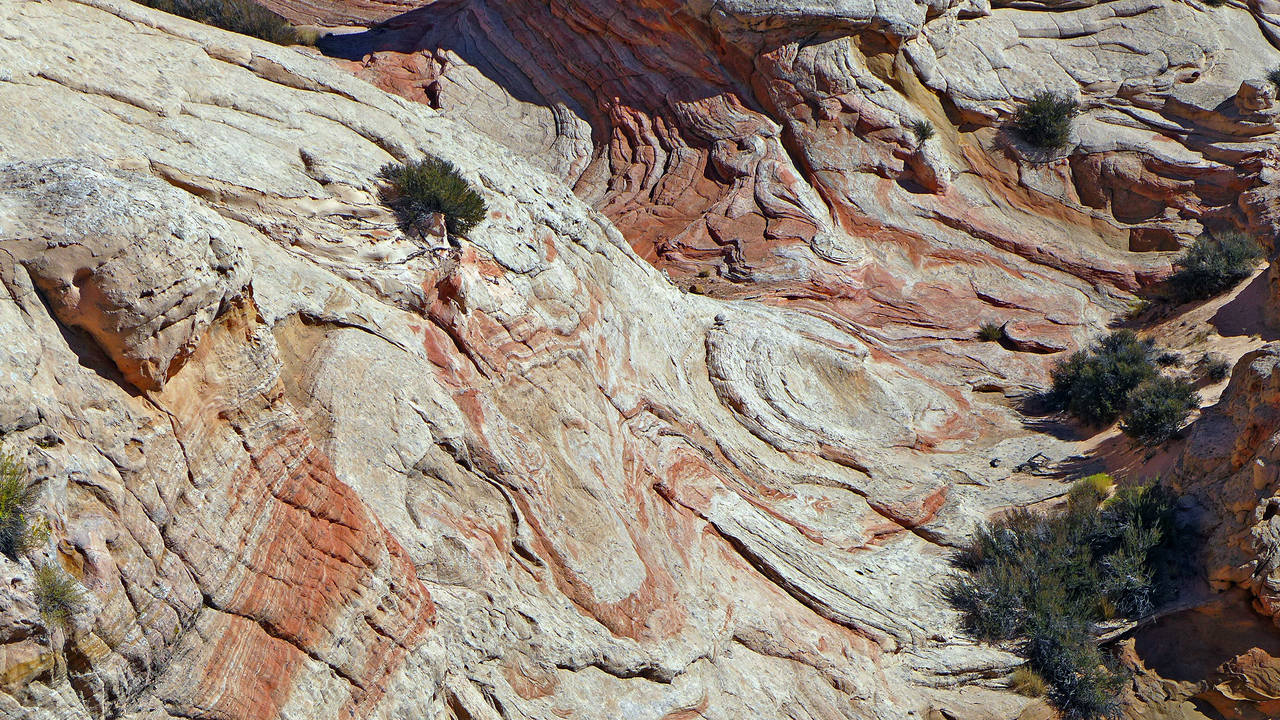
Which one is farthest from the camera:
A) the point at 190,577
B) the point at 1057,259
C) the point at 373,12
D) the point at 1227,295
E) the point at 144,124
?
the point at 373,12

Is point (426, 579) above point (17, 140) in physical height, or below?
below

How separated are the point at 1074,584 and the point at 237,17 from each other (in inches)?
758

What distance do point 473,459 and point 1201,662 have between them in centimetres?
808

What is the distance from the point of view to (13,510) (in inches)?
195

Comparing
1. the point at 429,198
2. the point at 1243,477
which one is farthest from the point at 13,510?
the point at 1243,477

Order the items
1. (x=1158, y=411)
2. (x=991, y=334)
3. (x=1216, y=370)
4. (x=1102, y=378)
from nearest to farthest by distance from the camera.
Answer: (x=1158, y=411) → (x=1216, y=370) → (x=1102, y=378) → (x=991, y=334)

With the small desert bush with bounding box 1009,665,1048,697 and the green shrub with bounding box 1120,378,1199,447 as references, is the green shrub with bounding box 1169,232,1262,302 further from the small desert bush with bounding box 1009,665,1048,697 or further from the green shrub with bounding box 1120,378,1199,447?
the small desert bush with bounding box 1009,665,1048,697

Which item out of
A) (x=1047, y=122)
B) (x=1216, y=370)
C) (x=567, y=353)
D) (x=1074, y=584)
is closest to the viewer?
(x=567, y=353)

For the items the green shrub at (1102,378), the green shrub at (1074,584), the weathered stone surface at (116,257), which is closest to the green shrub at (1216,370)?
the green shrub at (1102,378)

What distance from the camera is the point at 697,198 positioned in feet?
64.5

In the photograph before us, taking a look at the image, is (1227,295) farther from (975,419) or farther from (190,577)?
(190,577)

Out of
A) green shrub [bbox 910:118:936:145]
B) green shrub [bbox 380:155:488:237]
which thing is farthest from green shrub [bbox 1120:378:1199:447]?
green shrub [bbox 380:155:488:237]

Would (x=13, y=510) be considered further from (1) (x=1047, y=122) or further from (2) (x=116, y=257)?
(1) (x=1047, y=122)

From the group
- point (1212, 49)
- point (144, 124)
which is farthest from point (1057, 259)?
point (144, 124)
